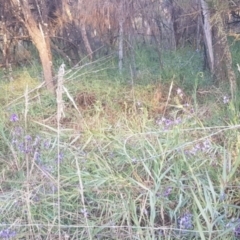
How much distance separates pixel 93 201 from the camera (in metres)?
1.93

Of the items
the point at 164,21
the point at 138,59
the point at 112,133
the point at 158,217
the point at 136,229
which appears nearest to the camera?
the point at 136,229

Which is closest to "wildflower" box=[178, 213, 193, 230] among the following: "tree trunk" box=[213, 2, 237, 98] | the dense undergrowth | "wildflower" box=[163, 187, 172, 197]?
the dense undergrowth

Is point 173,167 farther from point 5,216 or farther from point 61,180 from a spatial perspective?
point 5,216

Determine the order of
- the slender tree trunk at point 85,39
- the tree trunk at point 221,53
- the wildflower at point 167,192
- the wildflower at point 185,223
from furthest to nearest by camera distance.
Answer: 1. the slender tree trunk at point 85,39
2. the tree trunk at point 221,53
3. the wildflower at point 167,192
4. the wildflower at point 185,223

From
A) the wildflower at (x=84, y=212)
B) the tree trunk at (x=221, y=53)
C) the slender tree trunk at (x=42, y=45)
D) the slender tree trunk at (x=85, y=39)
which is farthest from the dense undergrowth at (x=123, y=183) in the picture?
the slender tree trunk at (x=85, y=39)

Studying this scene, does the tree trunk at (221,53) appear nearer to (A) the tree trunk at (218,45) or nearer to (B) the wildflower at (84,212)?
(A) the tree trunk at (218,45)

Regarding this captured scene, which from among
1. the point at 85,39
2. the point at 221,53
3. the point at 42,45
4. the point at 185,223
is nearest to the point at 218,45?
the point at 221,53

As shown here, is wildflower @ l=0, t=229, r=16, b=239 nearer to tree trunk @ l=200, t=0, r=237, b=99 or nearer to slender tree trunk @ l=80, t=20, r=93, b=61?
tree trunk @ l=200, t=0, r=237, b=99

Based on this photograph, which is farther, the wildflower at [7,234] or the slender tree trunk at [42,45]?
the slender tree trunk at [42,45]

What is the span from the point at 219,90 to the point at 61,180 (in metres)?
1.77

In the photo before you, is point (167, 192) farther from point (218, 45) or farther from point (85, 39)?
point (85, 39)

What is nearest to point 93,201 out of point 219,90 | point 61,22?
Result: point 219,90

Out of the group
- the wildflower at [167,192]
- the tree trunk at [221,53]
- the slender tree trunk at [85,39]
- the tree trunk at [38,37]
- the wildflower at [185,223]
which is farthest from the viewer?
the slender tree trunk at [85,39]

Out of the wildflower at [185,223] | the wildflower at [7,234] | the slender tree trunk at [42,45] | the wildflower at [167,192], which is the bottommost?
the wildflower at [185,223]
